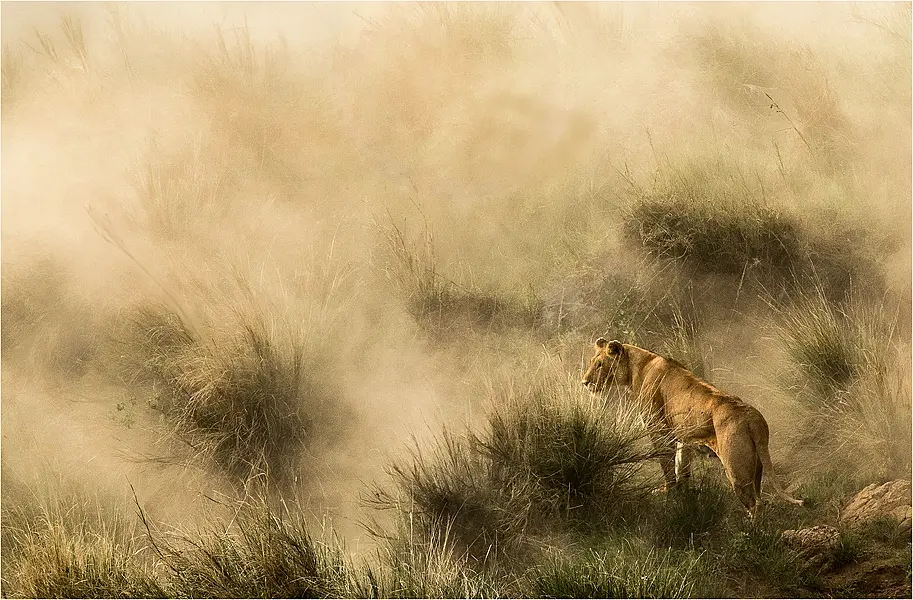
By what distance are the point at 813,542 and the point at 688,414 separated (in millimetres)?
956

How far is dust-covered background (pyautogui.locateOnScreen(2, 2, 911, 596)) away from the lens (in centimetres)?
701

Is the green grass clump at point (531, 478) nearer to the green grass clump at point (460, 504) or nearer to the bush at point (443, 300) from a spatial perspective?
the green grass clump at point (460, 504)

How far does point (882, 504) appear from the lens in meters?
6.01

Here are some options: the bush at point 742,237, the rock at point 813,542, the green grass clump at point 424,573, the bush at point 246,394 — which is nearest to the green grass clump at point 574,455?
the green grass clump at point 424,573

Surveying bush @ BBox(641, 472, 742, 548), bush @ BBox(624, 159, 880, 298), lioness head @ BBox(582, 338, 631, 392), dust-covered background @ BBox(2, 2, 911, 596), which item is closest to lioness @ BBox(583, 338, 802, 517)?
lioness head @ BBox(582, 338, 631, 392)

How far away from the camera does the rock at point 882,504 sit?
19.4 ft

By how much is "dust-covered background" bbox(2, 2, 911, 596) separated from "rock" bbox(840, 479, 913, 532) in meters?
0.29

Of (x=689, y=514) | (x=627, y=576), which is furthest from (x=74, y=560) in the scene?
(x=689, y=514)

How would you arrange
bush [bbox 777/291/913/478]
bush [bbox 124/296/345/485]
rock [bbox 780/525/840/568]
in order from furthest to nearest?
bush [bbox 124/296/345/485] < bush [bbox 777/291/913/478] < rock [bbox 780/525/840/568]

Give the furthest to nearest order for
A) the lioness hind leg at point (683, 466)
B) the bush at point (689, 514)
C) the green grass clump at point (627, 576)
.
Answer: the lioness hind leg at point (683, 466) < the bush at point (689, 514) < the green grass clump at point (627, 576)

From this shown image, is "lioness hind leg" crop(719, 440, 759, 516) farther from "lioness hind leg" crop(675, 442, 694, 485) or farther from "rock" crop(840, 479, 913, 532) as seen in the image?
"rock" crop(840, 479, 913, 532)

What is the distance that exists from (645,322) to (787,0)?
407 centimetres

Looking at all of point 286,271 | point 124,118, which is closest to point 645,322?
point 286,271

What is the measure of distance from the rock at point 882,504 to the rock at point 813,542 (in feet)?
0.67
